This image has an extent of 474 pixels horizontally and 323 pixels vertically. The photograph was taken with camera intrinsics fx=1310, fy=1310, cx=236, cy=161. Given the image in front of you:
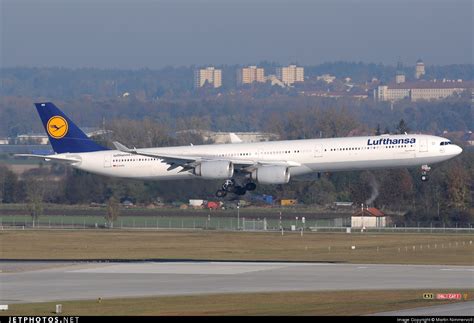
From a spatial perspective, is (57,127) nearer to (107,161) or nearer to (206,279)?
(107,161)

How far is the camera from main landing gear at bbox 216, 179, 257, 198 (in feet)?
267

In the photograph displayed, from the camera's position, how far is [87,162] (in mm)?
83750

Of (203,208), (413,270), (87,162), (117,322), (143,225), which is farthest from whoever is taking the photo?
(203,208)

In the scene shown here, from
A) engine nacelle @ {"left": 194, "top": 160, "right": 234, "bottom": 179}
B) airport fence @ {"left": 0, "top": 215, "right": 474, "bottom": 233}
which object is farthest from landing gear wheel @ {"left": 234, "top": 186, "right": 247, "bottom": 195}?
airport fence @ {"left": 0, "top": 215, "right": 474, "bottom": 233}

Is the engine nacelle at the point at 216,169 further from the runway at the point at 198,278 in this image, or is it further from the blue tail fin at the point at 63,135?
the runway at the point at 198,278

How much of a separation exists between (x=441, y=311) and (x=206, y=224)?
5367cm

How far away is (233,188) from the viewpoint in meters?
82.0

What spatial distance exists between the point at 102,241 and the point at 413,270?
1016 inches

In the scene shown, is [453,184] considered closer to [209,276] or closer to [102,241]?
[102,241]

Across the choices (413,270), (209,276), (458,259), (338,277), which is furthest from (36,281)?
(458,259)

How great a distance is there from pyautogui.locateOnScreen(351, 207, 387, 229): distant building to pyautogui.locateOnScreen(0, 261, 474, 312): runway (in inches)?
1333

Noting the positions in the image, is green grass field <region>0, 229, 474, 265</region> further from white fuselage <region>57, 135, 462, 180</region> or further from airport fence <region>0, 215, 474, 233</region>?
airport fence <region>0, 215, 474, 233</region>

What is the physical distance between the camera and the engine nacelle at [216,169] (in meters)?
79.9

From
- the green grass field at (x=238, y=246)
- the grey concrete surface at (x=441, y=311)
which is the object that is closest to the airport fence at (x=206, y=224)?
the green grass field at (x=238, y=246)
